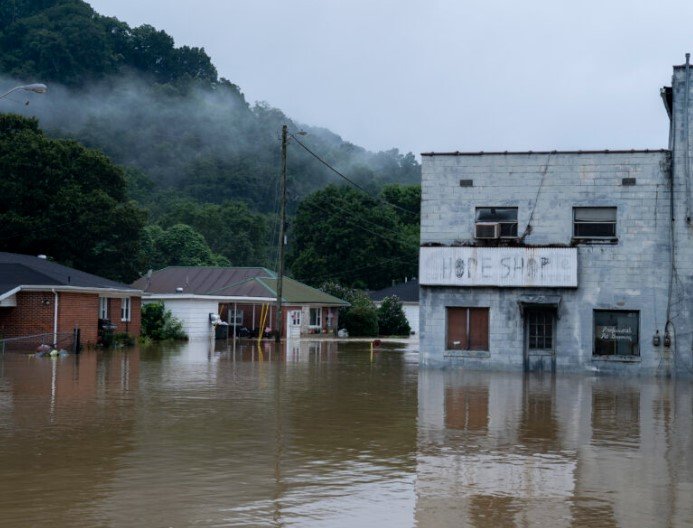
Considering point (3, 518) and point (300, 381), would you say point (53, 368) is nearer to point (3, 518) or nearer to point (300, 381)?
point (300, 381)

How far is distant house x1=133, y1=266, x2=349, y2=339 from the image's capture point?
54.9 metres

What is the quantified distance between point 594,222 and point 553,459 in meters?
19.4

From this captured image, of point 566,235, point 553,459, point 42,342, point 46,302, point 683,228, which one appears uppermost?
point 683,228

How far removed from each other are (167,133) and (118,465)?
150 meters

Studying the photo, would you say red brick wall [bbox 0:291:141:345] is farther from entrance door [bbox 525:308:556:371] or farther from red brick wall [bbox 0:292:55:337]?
entrance door [bbox 525:308:556:371]

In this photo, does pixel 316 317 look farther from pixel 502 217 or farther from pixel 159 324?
pixel 502 217

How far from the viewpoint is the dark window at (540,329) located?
31.9m

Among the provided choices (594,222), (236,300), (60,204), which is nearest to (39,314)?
(60,204)

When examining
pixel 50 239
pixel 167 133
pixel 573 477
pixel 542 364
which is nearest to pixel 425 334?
pixel 542 364

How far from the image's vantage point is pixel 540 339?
32.0 metres

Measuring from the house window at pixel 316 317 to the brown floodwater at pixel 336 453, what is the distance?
4044cm

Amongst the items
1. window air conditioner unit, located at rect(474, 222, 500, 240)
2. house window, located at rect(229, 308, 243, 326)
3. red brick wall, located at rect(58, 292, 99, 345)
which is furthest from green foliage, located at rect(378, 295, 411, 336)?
window air conditioner unit, located at rect(474, 222, 500, 240)

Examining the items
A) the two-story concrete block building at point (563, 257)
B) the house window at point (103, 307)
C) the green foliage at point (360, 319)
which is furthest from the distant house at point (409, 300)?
the two-story concrete block building at point (563, 257)

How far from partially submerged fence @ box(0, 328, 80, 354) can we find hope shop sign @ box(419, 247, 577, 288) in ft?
48.7
